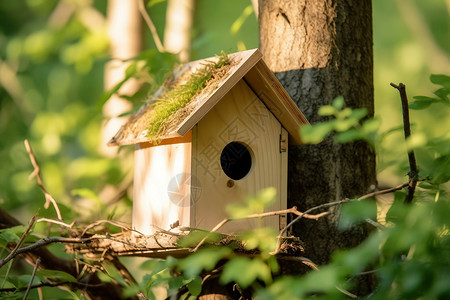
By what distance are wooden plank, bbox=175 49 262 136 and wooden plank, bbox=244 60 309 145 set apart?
40 millimetres

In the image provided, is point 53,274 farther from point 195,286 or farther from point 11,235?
point 195,286

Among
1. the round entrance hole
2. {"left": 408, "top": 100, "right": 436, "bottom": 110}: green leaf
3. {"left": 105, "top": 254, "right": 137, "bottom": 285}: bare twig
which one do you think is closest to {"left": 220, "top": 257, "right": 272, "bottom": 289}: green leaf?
{"left": 408, "top": 100, "right": 436, "bottom": 110}: green leaf

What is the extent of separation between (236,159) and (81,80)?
6.82 m

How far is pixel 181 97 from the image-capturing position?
5.75ft

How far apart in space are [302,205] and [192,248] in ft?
1.53

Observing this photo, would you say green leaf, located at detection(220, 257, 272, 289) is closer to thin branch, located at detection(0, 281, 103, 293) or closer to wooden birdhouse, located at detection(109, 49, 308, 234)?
wooden birdhouse, located at detection(109, 49, 308, 234)

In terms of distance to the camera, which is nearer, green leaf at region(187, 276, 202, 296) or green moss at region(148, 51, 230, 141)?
green leaf at region(187, 276, 202, 296)

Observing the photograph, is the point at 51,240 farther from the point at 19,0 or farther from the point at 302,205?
the point at 19,0

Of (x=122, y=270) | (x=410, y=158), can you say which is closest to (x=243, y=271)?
(x=410, y=158)

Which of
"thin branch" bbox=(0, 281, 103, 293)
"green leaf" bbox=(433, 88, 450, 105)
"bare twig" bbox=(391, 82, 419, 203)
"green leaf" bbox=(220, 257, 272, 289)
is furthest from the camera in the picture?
"thin branch" bbox=(0, 281, 103, 293)

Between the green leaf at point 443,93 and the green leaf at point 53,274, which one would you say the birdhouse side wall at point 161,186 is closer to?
the green leaf at point 53,274

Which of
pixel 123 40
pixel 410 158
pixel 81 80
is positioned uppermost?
pixel 81 80

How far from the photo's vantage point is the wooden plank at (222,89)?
5.13ft

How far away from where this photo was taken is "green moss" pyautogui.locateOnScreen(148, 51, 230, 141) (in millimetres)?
1725
